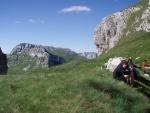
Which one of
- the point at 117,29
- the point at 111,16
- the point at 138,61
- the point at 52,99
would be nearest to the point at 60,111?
the point at 52,99

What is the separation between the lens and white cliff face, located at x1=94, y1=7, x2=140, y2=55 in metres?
108

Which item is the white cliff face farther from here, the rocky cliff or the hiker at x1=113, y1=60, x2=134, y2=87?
the hiker at x1=113, y1=60, x2=134, y2=87

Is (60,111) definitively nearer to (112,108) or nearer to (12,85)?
(112,108)

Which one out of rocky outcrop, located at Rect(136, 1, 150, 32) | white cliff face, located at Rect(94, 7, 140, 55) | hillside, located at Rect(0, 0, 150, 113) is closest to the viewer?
hillside, located at Rect(0, 0, 150, 113)

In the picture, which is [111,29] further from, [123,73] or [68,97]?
[68,97]

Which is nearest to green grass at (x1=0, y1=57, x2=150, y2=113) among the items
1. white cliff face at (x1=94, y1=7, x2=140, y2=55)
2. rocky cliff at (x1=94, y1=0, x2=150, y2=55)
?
rocky cliff at (x1=94, y1=0, x2=150, y2=55)

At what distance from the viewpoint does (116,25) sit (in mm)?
113250

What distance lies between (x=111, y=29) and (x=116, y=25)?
4.45 metres

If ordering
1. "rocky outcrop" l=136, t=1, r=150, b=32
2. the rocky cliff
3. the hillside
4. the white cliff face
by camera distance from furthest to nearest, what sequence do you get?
1. the white cliff face
2. the rocky cliff
3. "rocky outcrop" l=136, t=1, r=150, b=32
4. the hillside

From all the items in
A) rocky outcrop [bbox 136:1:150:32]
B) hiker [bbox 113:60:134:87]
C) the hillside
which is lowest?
the hillside

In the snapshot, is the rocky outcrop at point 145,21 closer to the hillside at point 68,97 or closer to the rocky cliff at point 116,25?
the rocky cliff at point 116,25

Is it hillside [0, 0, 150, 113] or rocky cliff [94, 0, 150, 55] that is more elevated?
rocky cliff [94, 0, 150, 55]

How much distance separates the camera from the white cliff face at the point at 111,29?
108m

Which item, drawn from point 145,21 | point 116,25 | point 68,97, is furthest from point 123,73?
point 116,25
